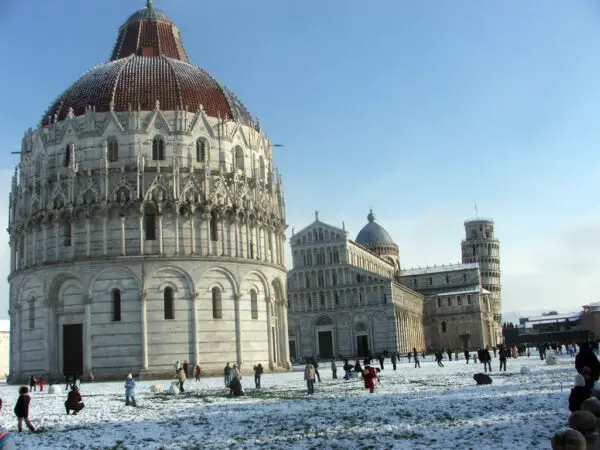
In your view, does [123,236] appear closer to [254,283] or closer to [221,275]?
[221,275]

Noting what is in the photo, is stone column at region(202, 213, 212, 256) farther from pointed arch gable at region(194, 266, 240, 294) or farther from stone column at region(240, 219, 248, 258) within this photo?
stone column at region(240, 219, 248, 258)

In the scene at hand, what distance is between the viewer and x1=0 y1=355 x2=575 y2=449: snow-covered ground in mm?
16031

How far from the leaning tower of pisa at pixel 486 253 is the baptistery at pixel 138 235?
106 metres

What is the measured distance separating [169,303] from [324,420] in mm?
→ 28109

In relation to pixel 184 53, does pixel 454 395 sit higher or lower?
lower

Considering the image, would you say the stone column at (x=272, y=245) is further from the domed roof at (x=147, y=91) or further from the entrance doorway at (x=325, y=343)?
the entrance doorway at (x=325, y=343)

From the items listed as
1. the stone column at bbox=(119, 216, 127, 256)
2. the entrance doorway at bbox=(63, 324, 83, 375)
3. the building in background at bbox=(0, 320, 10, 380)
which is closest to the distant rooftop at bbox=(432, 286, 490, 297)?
the building in background at bbox=(0, 320, 10, 380)

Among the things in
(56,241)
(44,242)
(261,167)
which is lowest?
(56,241)

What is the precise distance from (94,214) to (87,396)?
17147 millimetres

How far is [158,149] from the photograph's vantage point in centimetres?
4766

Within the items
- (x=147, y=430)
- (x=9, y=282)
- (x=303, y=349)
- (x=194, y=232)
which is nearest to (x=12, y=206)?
(x=9, y=282)

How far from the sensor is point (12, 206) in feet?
167

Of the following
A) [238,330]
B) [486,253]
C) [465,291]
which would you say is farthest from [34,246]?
[486,253]

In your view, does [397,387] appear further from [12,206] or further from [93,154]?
[12,206]
